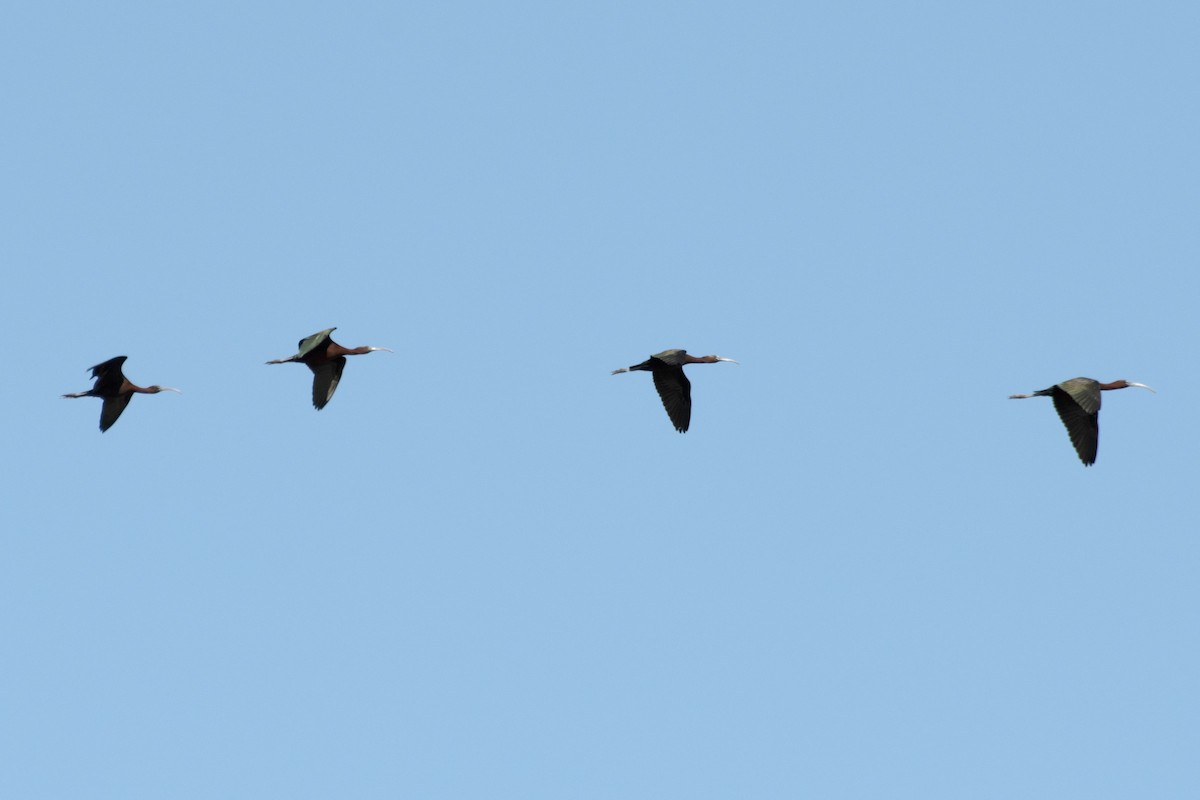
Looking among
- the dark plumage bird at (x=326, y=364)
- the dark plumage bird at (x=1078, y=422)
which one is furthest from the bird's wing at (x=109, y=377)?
the dark plumage bird at (x=1078, y=422)

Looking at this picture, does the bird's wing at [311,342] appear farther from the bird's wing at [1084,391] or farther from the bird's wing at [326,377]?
the bird's wing at [1084,391]

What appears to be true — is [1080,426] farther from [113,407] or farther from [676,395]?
[113,407]

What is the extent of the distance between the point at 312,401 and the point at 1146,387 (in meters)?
18.6

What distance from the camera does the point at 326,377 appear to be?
171 feet

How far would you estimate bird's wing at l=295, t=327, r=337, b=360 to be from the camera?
47625 mm

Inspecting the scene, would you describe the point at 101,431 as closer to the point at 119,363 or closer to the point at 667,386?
the point at 119,363

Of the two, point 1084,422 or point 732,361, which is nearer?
point 1084,422

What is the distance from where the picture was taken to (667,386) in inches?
2055

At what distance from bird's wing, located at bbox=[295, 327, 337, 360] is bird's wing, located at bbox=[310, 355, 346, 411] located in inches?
76.7

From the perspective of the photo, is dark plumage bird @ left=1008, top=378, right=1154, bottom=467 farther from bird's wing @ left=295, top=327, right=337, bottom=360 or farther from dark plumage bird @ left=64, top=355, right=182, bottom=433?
dark plumage bird @ left=64, top=355, right=182, bottom=433

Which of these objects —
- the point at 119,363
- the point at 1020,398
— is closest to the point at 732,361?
the point at 1020,398

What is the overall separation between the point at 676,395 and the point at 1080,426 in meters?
9.41

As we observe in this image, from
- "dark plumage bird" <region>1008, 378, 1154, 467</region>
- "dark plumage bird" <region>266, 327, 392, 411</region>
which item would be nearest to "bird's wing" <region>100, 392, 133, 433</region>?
"dark plumage bird" <region>266, 327, 392, 411</region>

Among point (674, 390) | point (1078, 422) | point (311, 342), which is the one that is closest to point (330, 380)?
point (311, 342)
